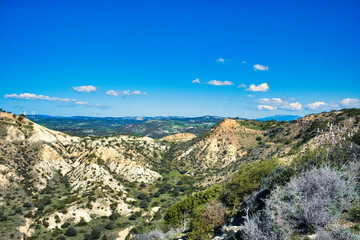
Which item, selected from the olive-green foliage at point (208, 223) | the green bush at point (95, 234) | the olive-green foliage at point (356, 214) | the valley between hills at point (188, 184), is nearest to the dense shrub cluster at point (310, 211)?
the valley between hills at point (188, 184)

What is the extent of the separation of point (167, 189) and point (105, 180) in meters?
21.9

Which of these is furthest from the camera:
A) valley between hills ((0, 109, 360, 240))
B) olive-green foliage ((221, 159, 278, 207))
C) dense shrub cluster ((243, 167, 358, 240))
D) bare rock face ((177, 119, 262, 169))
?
bare rock face ((177, 119, 262, 169))

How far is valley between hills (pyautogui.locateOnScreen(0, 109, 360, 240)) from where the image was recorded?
9.98m

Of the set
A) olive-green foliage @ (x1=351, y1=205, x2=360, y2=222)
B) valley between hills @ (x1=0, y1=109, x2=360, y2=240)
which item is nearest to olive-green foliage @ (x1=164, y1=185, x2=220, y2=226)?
valley between hills @ (x1=0, y1=109, x2=360, y2=240)

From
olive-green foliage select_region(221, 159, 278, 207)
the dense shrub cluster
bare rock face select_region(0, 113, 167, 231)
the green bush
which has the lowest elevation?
the green bush

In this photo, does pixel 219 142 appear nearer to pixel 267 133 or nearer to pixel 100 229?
pixel 267 133

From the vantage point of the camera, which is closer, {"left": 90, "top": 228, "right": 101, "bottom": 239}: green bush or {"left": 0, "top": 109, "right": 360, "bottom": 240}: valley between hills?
{"left": 0, "top": 109, "right": 360, "bottom": 240}: valley between hills

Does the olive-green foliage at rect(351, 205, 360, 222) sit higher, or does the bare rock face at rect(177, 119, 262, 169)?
the olive-green foliage at rect(351, 205, 360, 222)

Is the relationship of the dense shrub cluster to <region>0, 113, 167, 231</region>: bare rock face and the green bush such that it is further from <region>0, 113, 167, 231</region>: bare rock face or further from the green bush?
<region>0, 113, 167, 231</region>: bare rock face

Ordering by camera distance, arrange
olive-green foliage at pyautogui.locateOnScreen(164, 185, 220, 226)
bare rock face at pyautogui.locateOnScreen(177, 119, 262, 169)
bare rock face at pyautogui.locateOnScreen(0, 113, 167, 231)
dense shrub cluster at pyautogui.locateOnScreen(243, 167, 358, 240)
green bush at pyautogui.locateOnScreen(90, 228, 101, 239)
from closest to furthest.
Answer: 1. dense shrub cluster at pyautogui.locateOnScreen(243, 167, 358, 240)
2. olive-green foliage at pyautogui.locateOnScreen(164, 185, 220, 226)
3. green bush at pyautogui.locateOnScreen(90, 228, 101, 239)
4. bare rock face at pyautogui.locateOnScreen(0, 113, 167, 231)
5. bare rock face at pyautogui.locateOnScreen(177, 119, 262, 169)

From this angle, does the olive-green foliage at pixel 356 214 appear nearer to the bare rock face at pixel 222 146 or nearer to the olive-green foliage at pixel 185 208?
the olive-green foliage at pixel 185 208

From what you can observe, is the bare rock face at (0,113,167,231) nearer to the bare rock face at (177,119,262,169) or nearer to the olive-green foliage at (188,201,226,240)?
the bare rock face at (177,119,262,169)

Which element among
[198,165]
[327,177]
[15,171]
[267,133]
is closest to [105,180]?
[15,171]

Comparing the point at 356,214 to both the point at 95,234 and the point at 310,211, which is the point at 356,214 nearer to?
the point at 310,211
